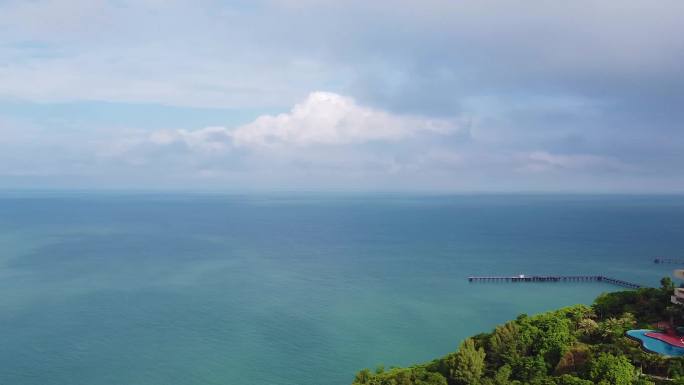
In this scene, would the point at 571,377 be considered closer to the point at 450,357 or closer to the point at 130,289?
the point at 450,357

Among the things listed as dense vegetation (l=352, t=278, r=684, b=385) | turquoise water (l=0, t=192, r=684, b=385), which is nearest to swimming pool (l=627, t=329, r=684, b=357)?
dense vegetation (l=352, t=278, r=684, b=385)

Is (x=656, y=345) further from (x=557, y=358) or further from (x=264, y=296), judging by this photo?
(x=264, y=296)

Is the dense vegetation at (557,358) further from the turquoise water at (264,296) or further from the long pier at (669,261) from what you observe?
the long pier at (669,261)

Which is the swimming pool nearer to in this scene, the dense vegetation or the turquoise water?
the dense vegetation

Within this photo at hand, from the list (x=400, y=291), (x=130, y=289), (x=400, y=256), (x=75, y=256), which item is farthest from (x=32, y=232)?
(x=400, y=291)

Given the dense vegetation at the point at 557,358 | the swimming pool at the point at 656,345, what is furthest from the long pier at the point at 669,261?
the swimming pool at the point at 656,345
